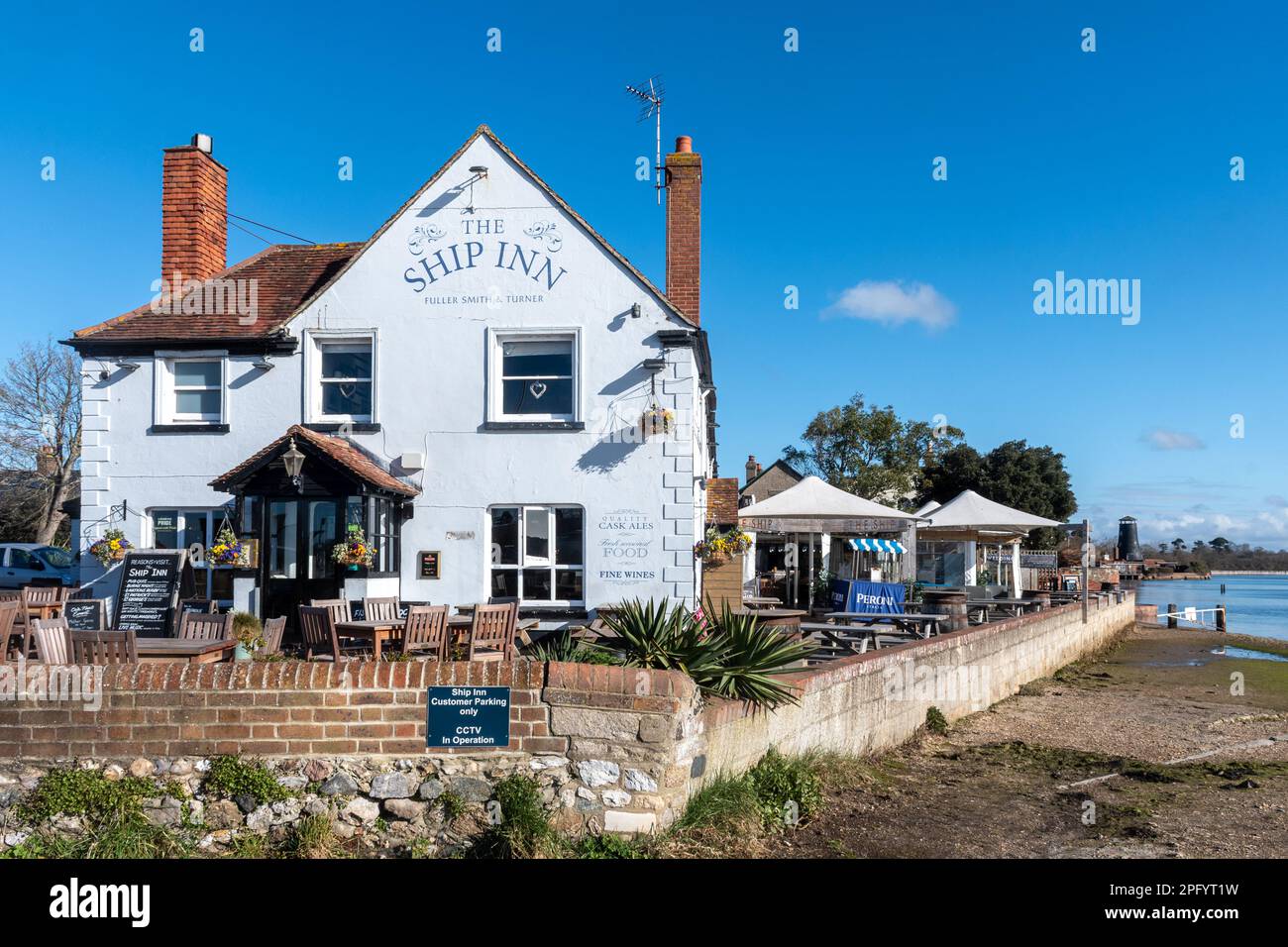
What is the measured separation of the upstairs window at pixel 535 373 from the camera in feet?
53.2

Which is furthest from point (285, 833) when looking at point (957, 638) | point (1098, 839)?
point (957, 638)

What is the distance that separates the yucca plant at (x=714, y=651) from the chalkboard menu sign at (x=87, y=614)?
7.20 meters

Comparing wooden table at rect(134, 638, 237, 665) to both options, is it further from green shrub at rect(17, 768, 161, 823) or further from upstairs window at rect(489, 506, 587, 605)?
upstairs window at rect(489, 506, 587, 605)

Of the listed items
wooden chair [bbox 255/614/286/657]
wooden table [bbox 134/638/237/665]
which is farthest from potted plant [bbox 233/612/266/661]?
wooden table [bbox 134/638/237/665]

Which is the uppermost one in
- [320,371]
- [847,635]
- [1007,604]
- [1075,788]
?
[320,371]

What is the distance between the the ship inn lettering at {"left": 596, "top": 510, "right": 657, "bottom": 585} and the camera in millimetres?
15742

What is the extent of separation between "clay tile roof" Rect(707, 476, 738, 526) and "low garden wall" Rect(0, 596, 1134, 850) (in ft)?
38.2

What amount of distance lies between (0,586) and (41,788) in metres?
19.6

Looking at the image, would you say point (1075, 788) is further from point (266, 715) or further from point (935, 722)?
point (266, 715)

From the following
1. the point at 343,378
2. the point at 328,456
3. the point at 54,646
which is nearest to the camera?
the point at 54,646

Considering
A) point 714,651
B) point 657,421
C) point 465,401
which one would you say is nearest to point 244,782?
point 714,651

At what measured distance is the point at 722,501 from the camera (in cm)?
1927

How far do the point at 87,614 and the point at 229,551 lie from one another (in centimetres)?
261

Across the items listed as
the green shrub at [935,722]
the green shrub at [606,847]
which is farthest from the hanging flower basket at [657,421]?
the green shrub at [606,847]
